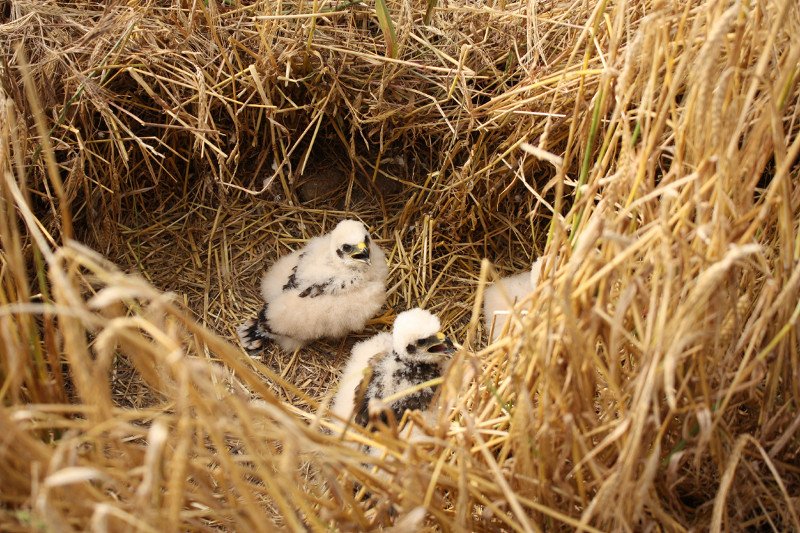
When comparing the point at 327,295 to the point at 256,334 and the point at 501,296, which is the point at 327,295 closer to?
the point at 256,334

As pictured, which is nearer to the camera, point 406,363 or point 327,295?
point 406,363

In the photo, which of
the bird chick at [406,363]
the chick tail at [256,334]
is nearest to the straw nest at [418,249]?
the chick tail at [256,334]

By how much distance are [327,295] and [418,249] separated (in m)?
0.59

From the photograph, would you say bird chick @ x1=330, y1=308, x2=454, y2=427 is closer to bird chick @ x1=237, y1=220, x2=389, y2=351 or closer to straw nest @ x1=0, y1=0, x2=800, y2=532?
straw nest @ x1=0, y1=0, x2=800, y2=532

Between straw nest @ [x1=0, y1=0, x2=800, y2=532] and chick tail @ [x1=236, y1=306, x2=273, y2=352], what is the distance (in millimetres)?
91

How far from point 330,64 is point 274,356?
1.31 meters

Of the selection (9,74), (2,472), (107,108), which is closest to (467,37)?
(107,108)

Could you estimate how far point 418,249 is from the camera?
9.39 ft

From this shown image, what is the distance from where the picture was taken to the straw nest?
113 centimetres

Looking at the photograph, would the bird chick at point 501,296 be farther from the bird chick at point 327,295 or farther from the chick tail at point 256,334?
the chick tail at point 256,334

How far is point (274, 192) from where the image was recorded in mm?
2961

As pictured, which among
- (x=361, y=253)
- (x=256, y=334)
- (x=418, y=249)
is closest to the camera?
(x=361, y=253)

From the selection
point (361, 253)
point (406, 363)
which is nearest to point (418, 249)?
point (361, 253)

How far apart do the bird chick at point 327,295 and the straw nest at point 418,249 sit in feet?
0.48
